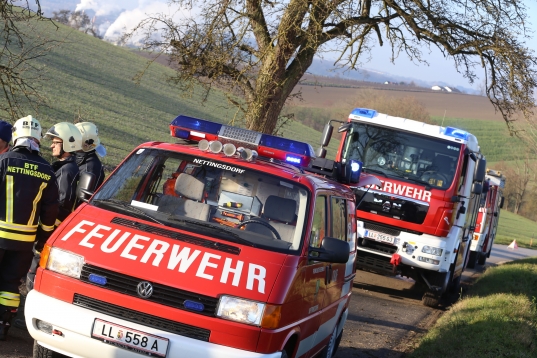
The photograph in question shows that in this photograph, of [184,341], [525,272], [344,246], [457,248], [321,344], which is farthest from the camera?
[525,272]

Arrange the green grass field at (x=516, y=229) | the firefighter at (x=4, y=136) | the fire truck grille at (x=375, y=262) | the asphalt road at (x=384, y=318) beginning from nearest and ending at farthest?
the firefighter at (x=4, y=136) → the asphalt road at (x=384, y=318) → the fire truck grille at (x=375, y=262) → the green grass field at (x=516, y=229)

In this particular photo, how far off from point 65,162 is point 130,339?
2.69 m

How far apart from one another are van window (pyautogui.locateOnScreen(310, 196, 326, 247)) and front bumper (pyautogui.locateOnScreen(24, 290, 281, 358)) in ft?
3.90

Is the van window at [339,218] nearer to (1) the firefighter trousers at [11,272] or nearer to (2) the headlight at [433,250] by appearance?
(1) the firefighter trousers at [11,272]

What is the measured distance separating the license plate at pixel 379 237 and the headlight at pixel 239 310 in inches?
338

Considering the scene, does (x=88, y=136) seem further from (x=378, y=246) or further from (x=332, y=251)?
(x=378, y=246)

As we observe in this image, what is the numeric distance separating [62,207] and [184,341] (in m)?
2.62

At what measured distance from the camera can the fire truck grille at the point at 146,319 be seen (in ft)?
16.1

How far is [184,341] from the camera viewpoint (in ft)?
15.8

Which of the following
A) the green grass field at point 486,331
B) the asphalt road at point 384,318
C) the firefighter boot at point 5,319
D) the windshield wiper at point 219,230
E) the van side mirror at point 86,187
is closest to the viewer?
the windshield wiper at point 219,230

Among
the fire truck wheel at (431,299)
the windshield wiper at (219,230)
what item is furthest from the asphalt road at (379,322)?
the windshield wiper at (219,230)

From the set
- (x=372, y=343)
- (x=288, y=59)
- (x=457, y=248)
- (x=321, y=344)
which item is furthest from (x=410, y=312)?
(x=321, y=344)

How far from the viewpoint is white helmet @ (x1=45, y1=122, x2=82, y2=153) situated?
7.12m

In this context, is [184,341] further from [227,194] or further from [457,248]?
[457,248]
